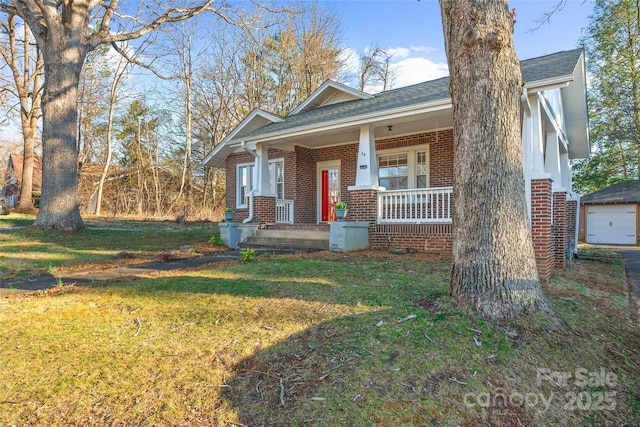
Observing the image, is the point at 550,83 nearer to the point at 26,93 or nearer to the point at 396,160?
the point at 396,160

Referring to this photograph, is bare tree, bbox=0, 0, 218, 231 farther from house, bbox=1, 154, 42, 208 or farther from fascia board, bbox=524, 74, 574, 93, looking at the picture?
house, bbox=1, 154, 42, 208

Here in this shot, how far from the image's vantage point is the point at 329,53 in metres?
22.6

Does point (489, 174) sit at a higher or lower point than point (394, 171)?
lower

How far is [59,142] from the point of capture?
392 inches

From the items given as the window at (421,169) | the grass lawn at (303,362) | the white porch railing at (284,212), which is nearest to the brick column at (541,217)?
the grass lawn at (303,362)

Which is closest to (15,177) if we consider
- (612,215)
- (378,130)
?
(378,130)

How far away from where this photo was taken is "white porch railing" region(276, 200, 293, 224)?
12430mm

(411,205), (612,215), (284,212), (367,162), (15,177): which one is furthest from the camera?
(15,177)

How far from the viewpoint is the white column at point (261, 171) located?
1109cm

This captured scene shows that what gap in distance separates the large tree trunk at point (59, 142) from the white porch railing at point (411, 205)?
8410 mm

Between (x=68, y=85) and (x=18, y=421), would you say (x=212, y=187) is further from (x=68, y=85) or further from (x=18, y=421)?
(x=18, y=421)

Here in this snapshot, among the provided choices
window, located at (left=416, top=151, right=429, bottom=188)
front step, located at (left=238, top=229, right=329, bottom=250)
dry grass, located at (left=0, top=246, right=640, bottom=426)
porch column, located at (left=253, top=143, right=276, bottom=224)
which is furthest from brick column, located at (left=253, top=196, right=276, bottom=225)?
dry grass, located at (left=0, top=246, right=640, bottom=426)

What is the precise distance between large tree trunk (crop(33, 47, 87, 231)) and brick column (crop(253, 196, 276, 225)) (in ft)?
16.1

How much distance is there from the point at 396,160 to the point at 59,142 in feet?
31.3
